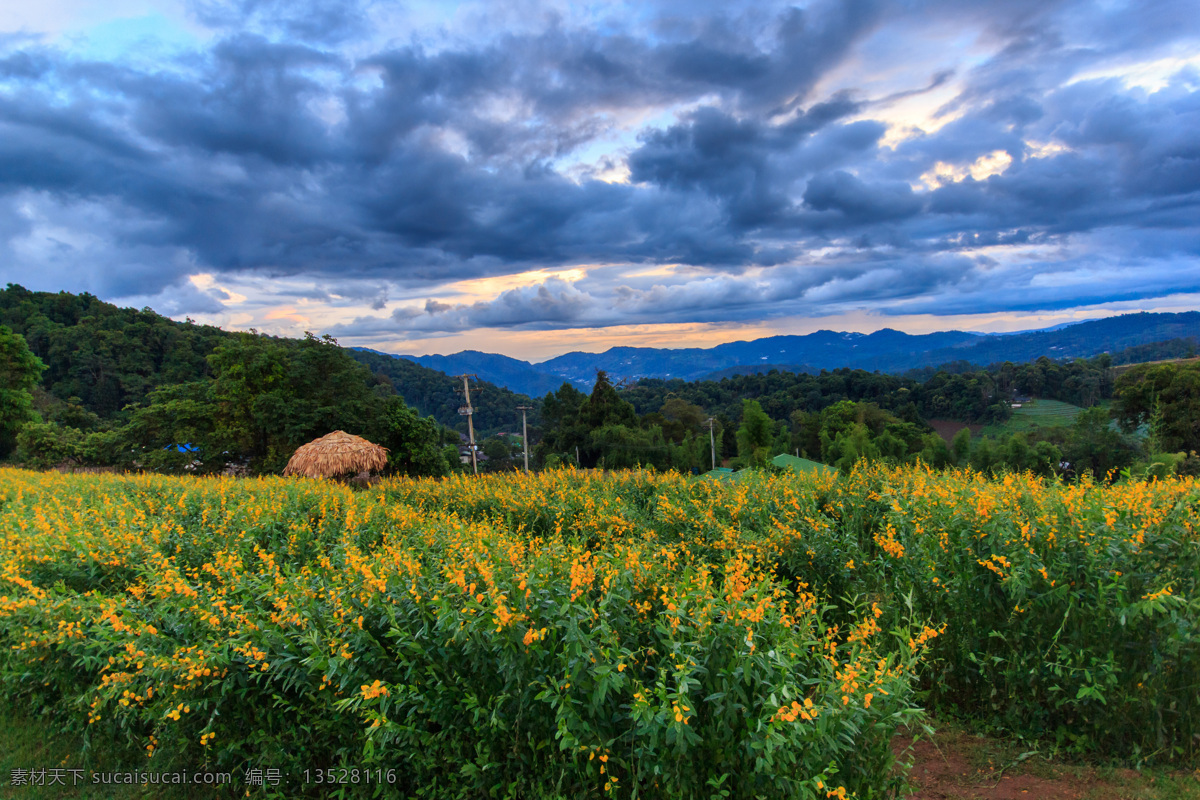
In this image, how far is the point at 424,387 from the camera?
8788 cm

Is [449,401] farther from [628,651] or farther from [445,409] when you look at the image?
[628,651]

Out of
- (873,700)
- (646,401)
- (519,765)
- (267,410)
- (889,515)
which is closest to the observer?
(873,700)

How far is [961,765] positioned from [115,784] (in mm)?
4992

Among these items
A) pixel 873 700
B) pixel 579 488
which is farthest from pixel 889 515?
pixel 579 488

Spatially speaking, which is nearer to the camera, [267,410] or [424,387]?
[267,410]

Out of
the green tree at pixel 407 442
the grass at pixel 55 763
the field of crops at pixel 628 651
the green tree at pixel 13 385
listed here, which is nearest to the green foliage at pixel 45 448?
the green tree at pixel 13 385

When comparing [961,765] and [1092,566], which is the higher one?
[1092,566]

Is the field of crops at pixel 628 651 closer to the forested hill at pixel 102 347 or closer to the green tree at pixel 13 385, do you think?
the green tree at pixel 13 385

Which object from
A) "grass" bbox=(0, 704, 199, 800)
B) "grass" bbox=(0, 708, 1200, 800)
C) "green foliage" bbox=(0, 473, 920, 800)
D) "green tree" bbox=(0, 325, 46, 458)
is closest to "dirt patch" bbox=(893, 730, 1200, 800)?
"grass" bbox=(0, 708, 1200, 800)

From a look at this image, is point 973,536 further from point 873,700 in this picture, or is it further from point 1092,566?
point 873,700

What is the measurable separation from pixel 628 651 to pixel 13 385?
1701 inches

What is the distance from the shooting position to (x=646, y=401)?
87.2 metres

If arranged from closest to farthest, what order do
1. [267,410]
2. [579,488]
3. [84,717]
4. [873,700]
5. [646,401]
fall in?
1. [873,700]
2. [84,717]
3. [579,488]
4. [267,410]
5. [646,401]

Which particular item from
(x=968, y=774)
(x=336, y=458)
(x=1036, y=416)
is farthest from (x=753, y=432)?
(x=1036, y=416)
